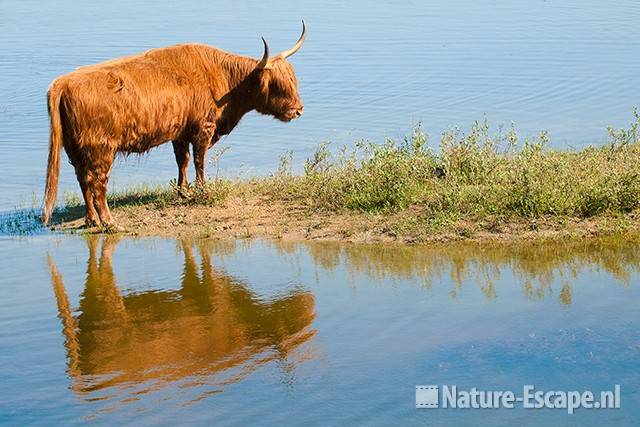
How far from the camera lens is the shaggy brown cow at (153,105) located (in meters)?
9.92

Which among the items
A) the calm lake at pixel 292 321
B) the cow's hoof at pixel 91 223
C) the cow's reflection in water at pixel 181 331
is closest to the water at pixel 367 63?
the calm lake at pixel 292 321

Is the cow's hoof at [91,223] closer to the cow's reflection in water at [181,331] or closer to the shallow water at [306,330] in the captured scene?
the shallow water at [306,330]

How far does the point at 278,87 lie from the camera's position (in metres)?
11.7

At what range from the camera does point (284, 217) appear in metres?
10.1

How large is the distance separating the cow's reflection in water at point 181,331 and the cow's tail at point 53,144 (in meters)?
1.14

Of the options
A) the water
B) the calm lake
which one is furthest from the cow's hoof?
the water

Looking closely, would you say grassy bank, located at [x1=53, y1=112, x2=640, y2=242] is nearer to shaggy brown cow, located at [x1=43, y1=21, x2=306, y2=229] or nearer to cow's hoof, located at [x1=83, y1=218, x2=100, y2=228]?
cow's hoof, located at [x1=83, y1=218, x2=100, y2=228]

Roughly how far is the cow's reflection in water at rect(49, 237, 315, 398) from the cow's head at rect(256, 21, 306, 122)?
10.3 ft

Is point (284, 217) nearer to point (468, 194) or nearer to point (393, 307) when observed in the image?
point (468, 194)

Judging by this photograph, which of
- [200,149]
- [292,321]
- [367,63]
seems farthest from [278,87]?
[367,63]

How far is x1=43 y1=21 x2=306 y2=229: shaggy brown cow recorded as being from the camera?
992 centimetres

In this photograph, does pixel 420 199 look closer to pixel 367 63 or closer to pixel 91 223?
pixel 91 223

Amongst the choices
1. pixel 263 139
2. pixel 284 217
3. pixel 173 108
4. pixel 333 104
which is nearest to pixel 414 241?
pixel 284 217

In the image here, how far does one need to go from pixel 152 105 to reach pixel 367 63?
995 centimetres
